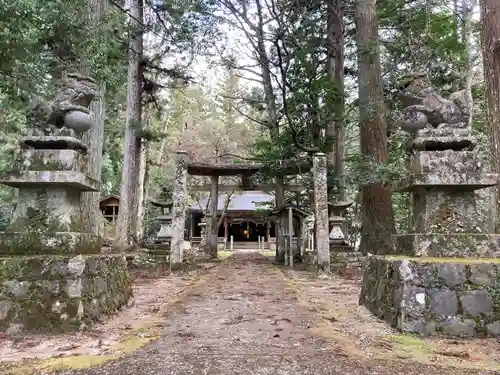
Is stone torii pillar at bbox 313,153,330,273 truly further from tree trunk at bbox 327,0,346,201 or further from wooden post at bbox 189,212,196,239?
wooden post at bbox 189,212,196,239

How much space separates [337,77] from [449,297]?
8.48 meters

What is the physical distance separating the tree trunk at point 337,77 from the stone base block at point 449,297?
5.32 metres

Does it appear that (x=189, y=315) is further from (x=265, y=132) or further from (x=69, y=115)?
(x=265, y=132)

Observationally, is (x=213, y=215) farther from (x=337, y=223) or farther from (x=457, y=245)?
(x=457, y=245)

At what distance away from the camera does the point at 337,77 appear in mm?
10781

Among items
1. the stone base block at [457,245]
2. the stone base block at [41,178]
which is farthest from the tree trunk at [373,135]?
the stone base block at [41,178]

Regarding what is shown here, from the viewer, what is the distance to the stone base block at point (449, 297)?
10.4 feet

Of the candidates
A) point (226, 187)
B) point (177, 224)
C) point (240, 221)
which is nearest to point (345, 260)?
point (177, 224)

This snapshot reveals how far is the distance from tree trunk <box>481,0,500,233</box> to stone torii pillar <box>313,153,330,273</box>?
386 cm

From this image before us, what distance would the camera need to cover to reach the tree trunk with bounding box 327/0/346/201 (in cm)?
917

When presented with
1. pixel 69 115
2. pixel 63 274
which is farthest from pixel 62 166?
pixel 63 274

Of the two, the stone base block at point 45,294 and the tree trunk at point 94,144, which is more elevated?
the tree trunk at point 94,144

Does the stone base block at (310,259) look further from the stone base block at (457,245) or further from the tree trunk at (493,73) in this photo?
the stone base block at (457,245)

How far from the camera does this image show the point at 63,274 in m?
3.30
